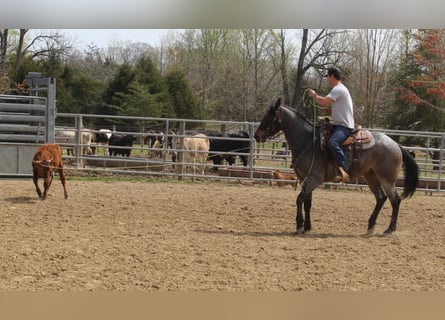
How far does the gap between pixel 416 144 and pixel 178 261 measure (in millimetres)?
17615

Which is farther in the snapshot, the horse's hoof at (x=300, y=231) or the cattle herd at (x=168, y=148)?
the cattle herd at (x=168, y=148)

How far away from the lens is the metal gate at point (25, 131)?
1061 cm

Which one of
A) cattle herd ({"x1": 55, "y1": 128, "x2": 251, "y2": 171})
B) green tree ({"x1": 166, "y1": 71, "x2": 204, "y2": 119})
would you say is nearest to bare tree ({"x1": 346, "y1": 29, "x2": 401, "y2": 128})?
cattle herd ({"x1": 55, "y1": 128, "x2": 251, "y2": 171})

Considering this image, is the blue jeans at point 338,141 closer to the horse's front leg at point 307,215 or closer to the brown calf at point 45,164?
the horse's front leg at point 307,215

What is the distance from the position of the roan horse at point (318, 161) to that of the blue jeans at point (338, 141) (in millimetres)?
156

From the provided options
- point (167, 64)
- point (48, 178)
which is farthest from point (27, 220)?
point (167, 64)

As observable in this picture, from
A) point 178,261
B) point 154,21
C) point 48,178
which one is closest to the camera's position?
point 154,21

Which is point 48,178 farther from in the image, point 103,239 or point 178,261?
point 178,261

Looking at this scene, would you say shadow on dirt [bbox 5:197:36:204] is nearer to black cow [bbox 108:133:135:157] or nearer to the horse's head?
the horse's head

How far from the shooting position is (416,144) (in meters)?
19.9

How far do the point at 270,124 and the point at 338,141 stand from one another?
89 cm

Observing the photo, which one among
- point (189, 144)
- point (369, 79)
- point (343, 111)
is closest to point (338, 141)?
point (343, 111)

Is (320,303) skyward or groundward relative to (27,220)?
skyward

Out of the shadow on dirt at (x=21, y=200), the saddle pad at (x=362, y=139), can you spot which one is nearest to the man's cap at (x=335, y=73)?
the saddle pad at (x=362, y=139)
